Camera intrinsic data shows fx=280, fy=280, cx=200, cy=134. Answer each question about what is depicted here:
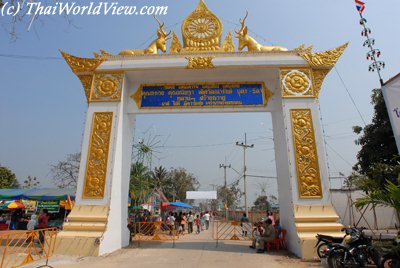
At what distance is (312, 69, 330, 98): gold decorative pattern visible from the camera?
25.2ft

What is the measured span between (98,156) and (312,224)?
5.56 metres

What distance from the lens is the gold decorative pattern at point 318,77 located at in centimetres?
768

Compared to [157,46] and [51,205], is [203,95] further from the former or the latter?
[51,205]

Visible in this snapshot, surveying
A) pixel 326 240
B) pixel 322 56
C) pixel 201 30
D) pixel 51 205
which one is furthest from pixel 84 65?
pixel 51 205

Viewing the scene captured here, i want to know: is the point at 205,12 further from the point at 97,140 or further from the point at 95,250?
the point at 95,250

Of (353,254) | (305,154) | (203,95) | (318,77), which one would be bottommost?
(353,254)

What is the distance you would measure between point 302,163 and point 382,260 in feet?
9.44

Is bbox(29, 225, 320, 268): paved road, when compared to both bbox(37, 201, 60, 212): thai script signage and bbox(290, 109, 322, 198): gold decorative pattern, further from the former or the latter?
bbox(37, 201, 60, 212): thai script signage

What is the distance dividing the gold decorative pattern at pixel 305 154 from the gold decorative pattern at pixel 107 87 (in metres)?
4.86

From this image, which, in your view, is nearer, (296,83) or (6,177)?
(296,83)

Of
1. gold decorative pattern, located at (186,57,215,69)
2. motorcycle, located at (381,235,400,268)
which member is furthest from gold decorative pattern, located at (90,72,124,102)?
motorcycle, located at (381,235,400,268)

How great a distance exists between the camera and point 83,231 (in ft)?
21.8

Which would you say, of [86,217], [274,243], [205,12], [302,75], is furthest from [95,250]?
→ [205,12]

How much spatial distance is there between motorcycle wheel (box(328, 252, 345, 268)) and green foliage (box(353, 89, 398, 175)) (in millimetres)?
7631
